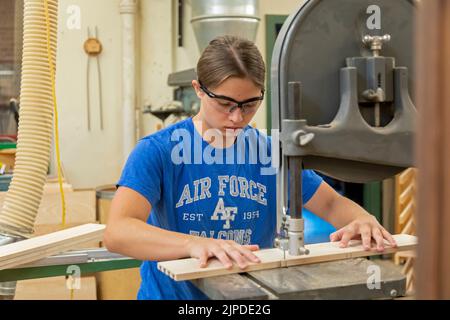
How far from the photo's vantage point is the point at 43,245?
1.93 meters

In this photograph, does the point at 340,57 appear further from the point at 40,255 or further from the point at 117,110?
the point at 117,110

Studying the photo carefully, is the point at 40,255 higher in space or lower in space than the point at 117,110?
lower

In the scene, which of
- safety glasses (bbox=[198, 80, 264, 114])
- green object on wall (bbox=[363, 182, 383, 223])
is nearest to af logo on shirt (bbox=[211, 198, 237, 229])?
safety glasses (bbox=[198, 80, 264, 114])

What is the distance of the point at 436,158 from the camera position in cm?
50

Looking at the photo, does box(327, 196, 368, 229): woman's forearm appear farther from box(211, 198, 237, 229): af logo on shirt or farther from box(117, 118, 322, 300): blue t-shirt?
box(211, 198, 237, 229): af logo on shirt

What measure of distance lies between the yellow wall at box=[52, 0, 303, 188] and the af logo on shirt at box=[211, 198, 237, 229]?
2.59 m

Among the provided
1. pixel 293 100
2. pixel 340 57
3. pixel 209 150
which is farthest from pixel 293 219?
pixel 209 150

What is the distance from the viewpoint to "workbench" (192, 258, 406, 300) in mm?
1142

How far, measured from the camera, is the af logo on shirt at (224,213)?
1.68 m

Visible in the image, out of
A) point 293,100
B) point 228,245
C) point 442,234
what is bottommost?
point 228,245

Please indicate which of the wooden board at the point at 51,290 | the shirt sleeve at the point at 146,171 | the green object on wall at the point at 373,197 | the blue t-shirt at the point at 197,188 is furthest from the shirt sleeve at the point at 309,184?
the green object on wall at the point at 373,197
